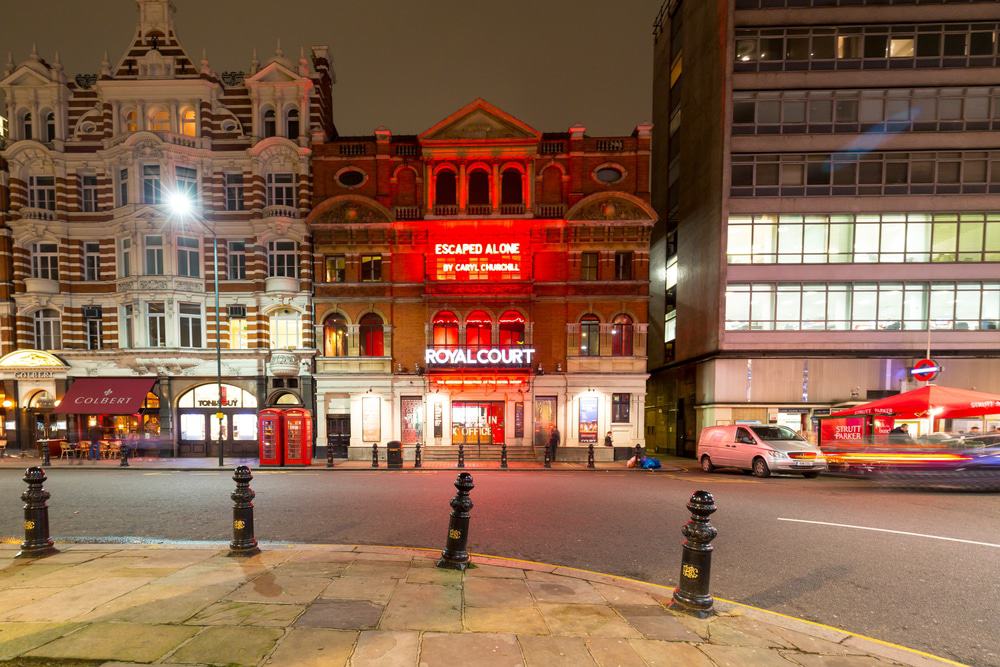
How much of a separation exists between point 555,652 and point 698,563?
1.72 metres

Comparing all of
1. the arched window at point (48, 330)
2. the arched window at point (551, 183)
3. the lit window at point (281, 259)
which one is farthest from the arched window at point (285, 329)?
the arched window at point (551, 183)

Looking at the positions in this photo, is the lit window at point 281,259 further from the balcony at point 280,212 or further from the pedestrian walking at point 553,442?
the pedestrian walking at point 553,442

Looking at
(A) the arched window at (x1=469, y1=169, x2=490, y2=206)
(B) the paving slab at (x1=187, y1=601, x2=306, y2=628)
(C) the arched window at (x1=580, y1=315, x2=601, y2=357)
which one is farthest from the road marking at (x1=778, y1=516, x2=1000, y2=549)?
(A) the arched window at (x1=469, y1=169, x2=490, y2=206)

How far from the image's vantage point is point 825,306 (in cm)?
2081

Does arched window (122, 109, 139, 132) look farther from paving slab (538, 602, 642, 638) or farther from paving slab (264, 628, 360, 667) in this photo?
paving slab (538, 602, 642, 638)

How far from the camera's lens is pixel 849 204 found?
2086cm

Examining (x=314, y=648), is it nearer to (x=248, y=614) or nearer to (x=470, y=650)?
(x=248, y=614)

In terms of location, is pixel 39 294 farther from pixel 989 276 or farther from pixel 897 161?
pixel 989 276

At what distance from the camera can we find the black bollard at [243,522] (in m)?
5.77

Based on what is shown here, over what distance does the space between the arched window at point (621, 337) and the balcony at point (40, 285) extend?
2690cm

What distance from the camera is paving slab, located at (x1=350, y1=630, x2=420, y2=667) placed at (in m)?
3.35

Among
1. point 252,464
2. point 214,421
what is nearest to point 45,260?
point 214,421

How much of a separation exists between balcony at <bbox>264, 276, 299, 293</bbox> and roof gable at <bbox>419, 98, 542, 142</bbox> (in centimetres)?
923

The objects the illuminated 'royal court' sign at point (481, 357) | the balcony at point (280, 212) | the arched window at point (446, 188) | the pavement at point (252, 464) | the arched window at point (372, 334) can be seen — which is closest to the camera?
the pavement at point (252, 464)
